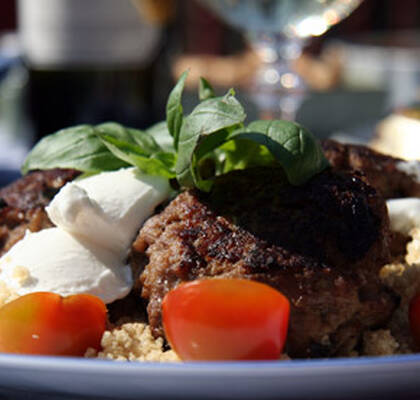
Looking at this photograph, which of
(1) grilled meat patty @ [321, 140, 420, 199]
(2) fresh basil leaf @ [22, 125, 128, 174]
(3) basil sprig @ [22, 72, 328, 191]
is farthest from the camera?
(1) grilled meat patty @ [321, 140, 420, 199]

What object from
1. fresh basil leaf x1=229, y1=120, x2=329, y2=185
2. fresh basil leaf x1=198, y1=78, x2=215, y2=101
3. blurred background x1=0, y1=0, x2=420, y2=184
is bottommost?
blurred background x1=0, y1=0, x2=420, y2=184

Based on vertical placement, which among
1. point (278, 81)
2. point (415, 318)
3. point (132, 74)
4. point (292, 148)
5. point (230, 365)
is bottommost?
point (132, 74)

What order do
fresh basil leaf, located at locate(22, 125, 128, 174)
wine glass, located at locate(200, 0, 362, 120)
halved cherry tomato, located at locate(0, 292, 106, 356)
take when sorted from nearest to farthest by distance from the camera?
halved cherry tomato, located at locate(0, 292, 106, 356)
fresh basil leaf, located at locate(22, 125, 128, 174)
wine glass, located at locate(200, 0, 362, 120)

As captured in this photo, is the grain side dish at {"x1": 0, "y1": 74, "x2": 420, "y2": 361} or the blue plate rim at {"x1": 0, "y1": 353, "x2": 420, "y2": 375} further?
the grain side dish at {"x1": 0, "y1": 74, "x2": 420, "y2": 361}

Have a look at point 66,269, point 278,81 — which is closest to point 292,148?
point 66,269

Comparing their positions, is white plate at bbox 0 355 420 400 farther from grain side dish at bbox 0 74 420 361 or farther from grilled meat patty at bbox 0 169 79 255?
grilled meat patty at bbox 0 169 79 255

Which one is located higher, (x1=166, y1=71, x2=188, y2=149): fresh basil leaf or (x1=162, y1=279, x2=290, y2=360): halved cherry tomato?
(x1=166, y1=71, x2=188, y2=149): fresh basil leaf

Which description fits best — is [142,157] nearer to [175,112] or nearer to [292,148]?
[175,112]

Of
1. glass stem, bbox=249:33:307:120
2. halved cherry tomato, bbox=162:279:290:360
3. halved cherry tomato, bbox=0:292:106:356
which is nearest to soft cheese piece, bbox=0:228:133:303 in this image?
halved cherry tomato, bbox=0:292:106:356
